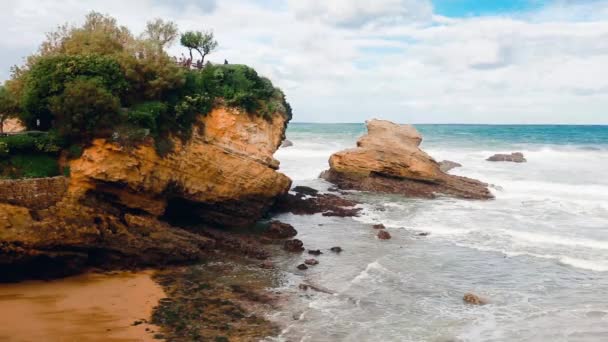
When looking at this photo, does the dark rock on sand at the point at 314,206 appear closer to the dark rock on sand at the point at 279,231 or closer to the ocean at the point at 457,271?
the ocean at the point at 457,271

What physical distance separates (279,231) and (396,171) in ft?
50.0

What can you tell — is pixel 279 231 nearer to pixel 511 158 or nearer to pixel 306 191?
pixel 306 191

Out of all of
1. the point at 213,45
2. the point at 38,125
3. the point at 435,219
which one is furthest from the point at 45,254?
the point at 435,219

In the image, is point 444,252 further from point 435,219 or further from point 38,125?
point 38,125

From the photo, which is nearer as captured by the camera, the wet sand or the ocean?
the wet sand

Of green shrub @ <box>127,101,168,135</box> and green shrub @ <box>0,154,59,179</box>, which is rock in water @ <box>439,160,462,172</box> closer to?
green shrub @ <box>127,101,168,135</box>

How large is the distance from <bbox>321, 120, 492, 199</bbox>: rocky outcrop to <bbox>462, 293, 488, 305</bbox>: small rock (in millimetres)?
18515

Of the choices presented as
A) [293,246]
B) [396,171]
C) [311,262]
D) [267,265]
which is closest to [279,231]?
[293,246]

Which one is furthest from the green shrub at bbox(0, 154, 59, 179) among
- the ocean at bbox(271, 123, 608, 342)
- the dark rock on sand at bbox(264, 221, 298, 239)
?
the dark rock on sand at bbox(264, 221, 298, 239)

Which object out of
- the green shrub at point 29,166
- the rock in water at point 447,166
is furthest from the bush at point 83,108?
the rock in water at point 447,166

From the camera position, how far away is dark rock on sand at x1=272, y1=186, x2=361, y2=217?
28688 millimetres

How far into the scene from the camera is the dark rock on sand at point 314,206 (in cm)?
2869

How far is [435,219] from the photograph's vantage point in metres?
27.8

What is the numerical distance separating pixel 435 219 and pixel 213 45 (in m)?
14.9
